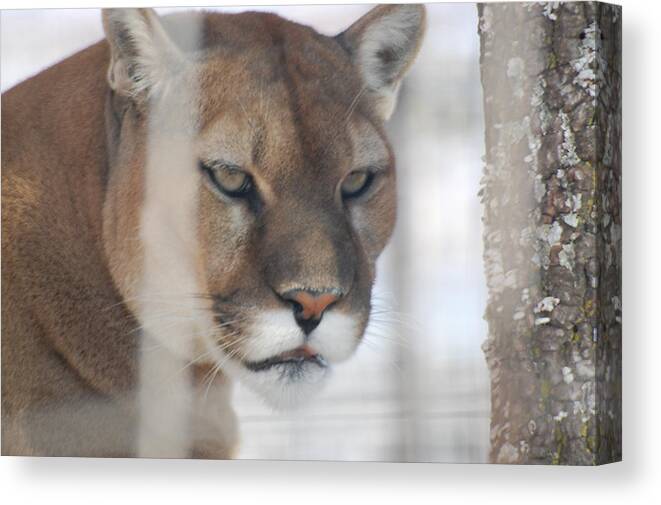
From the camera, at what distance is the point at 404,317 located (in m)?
3.44

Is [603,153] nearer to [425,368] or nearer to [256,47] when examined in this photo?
[425,368]

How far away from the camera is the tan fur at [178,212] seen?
3422 millimetres

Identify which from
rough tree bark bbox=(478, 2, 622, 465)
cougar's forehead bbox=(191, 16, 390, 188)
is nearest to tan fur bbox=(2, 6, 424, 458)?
cougar's forehead bbox=(191, 16, 390, 188)

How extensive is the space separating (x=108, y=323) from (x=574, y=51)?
5.07 feet

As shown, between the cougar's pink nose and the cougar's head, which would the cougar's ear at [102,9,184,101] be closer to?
the cougar's head

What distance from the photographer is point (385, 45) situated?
→ 3469 mm

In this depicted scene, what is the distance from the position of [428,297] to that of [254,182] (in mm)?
593

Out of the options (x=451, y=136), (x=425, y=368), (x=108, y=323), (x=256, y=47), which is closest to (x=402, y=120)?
(x=451, y=136)

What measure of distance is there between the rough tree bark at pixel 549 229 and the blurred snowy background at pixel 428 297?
0.05 m

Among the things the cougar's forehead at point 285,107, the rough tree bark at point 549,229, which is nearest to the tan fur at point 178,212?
the cougar's forehead at point 285,107

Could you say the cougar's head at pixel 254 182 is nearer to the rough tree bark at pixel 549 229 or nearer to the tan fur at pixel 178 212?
the tan fur at pixel 178 212

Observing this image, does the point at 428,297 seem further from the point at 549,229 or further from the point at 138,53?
the point at 138,53

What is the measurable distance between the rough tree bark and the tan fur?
0.99 feet

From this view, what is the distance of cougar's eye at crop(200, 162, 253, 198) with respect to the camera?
3424mm
